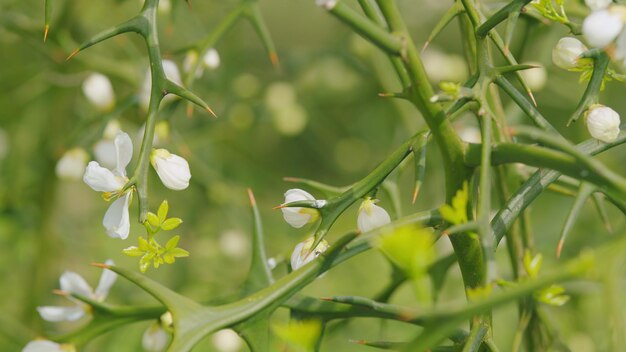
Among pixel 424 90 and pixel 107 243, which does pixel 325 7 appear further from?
pixel 107 243

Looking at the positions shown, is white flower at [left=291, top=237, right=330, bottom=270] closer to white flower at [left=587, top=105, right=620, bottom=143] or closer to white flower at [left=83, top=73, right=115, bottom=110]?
white flower at [left=587, top=105, right=620, bottom=143]

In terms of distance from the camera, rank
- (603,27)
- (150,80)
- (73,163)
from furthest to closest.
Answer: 1. (73,163)
2. (150,80)
3. (603,27)

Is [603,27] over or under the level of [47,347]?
over

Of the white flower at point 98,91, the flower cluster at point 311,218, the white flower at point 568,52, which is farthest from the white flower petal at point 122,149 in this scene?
the white flower at point 98,91

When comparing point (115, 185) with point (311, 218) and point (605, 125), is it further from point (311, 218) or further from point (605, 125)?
point (605, 125)

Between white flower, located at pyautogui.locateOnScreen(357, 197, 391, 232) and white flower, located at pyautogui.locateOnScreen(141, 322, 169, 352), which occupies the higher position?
white flower, located at pyautogui.locateOnScreen(357, 197, 391, 232)

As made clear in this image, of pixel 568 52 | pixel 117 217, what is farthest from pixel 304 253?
pixel 568 52

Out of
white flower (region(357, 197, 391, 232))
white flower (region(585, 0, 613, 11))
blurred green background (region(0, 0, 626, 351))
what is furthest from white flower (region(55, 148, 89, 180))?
white flower (region(585, 0, 613, 11))

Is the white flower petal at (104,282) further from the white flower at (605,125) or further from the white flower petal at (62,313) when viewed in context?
the white flower at (605,125)
